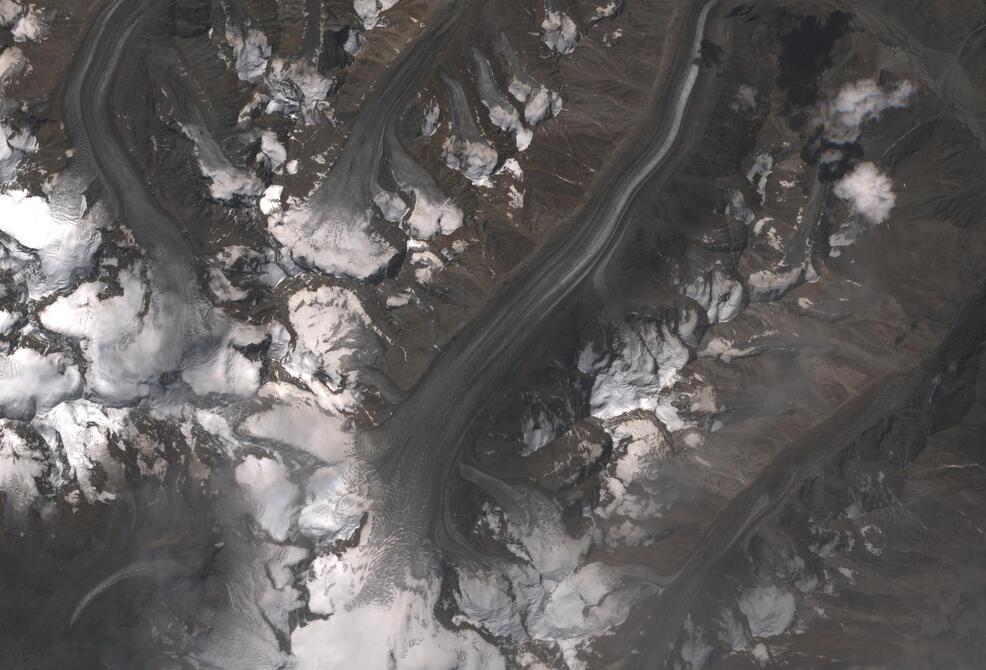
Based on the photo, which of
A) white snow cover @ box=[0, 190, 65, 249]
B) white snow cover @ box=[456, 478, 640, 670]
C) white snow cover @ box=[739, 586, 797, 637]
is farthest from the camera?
white snow cover @ box=[739, 586, 797, 637]

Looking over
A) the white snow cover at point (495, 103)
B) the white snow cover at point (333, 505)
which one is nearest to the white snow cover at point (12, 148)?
the white snow cover at point (333, 505)

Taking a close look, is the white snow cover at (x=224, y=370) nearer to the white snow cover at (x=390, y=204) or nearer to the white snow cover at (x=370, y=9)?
the white snow cover at (x=390, y=204)

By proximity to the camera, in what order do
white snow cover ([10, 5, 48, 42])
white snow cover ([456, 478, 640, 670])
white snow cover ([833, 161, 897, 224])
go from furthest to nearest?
white snow cover ([456, 478, 640, 670]), white snow cover ([833, 161, 897, 224]), white snow cover ([10, 5, 48, 42])

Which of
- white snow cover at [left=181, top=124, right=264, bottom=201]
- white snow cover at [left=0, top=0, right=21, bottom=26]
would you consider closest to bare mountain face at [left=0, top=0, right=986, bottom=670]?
white snow cover at [left=181, top=124, right=264, bottom=201]

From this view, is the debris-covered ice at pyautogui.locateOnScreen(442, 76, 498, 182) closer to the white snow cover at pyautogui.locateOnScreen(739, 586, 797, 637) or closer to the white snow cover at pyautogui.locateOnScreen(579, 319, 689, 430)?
the white snow cover at pyautogui.locateOnScreen(579, 319, 689, 430)

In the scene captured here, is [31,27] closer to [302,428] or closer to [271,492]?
[302,428]

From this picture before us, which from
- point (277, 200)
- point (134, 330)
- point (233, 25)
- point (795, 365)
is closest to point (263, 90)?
point (233, 25)
